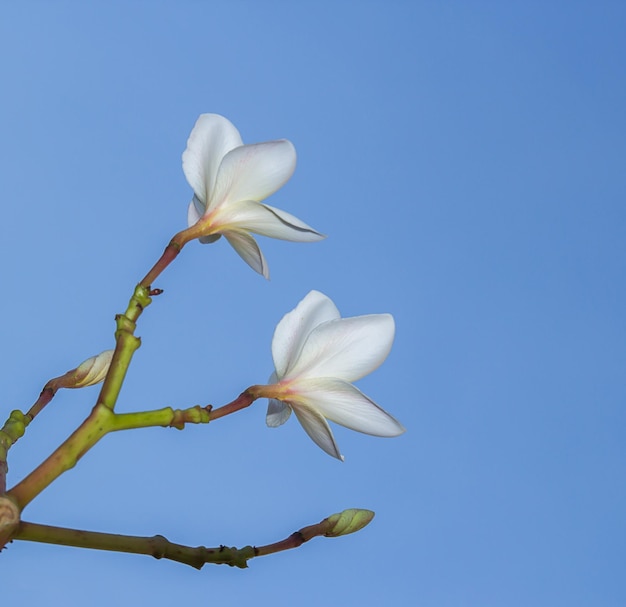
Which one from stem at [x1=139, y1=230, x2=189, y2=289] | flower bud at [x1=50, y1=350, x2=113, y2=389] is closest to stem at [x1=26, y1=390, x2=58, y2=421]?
flower bud at [x1=50, y1=350, x2=113, y2=389]

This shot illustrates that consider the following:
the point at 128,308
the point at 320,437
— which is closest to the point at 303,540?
the point at 320,437

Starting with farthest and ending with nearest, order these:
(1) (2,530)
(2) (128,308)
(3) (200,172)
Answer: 1. (3) (200,172)
2. (2) (128,308)
3. (1) (2,530)

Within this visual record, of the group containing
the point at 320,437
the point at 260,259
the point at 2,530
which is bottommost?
the point at 2,530

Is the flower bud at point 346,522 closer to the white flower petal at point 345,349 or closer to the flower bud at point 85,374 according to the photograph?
the white flower petal at point 345,349

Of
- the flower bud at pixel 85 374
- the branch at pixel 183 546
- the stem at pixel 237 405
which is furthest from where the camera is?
the flower bud at pixel 85 374

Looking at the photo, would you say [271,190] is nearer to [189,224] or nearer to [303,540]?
[189,224]

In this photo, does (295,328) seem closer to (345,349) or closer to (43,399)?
(345,349)

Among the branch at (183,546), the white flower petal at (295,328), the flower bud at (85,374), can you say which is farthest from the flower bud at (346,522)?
the flower bud at (85,374)
